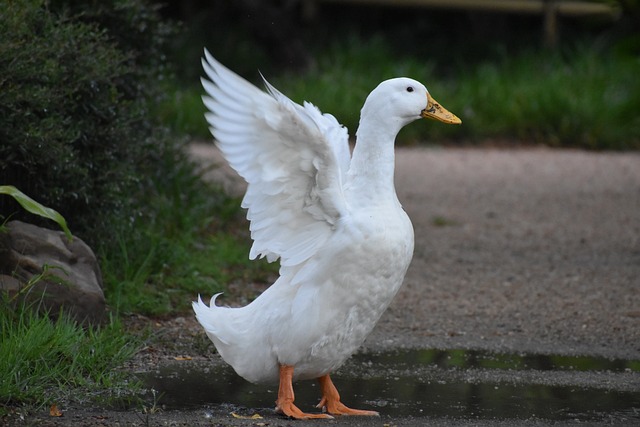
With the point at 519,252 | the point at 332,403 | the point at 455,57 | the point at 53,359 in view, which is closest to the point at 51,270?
the point at 53,359

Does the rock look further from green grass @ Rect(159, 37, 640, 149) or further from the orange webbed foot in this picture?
green grass @ Rect(159, 37, 640, 149)

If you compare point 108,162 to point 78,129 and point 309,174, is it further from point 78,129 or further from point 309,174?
point 309,174

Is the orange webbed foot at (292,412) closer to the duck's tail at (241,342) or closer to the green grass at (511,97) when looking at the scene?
the duck's tail at (241,342)

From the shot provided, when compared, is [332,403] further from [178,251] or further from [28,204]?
[178,251]

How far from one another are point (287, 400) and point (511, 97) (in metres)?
8.75

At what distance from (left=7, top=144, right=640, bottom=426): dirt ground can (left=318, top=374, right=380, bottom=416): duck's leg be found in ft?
0.31

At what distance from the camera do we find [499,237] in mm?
8633

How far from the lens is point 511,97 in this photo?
12.6 m

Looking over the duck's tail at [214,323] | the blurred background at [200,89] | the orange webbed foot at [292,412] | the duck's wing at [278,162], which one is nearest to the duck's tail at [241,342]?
the duck's tail at [214,323]

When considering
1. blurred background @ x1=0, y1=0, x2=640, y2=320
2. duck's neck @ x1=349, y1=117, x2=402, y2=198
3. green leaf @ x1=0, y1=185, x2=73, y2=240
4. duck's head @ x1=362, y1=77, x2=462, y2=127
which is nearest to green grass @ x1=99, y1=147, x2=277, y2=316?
blurred background @ x1=0, y1=0, x2=640, y2=320

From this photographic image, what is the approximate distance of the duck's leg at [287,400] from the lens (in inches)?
174

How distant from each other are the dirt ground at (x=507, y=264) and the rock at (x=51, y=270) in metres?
0.42

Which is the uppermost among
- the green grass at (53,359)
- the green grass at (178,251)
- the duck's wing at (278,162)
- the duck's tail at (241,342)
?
the duck's wing at (278,162)

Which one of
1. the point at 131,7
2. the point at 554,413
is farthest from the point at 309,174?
the point at 131,7
